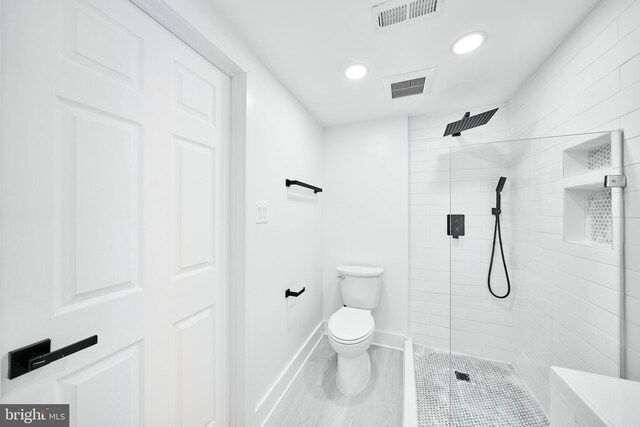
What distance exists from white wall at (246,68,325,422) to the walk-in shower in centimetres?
99

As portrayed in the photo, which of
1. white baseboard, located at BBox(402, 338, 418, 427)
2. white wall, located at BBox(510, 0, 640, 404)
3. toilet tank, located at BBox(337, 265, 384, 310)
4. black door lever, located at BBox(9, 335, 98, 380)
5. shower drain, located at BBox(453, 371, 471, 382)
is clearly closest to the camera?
black door lever, located at BBox(9, 335, 98, 380)

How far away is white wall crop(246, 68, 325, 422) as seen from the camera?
1391 mm

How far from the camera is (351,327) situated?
181cm

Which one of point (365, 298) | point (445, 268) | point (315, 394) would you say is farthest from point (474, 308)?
point (315, 394)

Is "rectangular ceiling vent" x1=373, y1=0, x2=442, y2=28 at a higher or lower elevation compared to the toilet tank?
higher

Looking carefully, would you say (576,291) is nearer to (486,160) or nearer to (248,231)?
(486,160)

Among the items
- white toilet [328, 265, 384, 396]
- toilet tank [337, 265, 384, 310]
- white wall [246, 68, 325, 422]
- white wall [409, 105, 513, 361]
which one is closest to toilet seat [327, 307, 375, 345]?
white toilet [328, 265, 384, 396]

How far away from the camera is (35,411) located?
66cm

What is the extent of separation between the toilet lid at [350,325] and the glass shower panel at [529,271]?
2.07 ft

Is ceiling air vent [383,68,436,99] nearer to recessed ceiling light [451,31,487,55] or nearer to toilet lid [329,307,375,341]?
recessed ceiling light [451,31,487,55]

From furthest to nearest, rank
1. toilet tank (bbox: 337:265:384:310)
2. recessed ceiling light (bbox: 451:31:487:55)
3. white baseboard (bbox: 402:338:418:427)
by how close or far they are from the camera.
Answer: toilet tank (bbox: 337:265:384:310), white baseboard (bbox: 402:338:418:427), recessed ceiling light (bbox: 451:31:487:55)

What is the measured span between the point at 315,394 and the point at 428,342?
1.11m

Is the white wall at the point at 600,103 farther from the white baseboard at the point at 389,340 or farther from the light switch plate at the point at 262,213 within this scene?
the light switch plate at the point at 262,213

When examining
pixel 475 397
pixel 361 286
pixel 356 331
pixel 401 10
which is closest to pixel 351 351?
pixel 356 331
